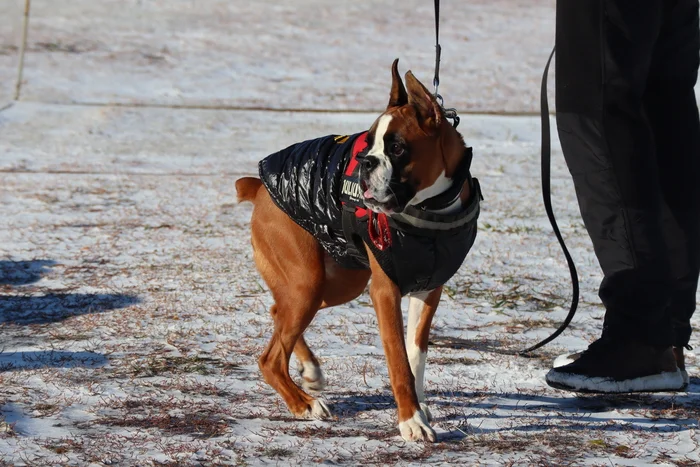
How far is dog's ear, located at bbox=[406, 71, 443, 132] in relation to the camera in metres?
3.17

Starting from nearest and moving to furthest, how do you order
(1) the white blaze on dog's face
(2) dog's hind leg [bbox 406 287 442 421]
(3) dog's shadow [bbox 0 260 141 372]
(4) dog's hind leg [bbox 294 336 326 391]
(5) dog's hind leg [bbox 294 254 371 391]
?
(1) the white blaze on dog's face < (2) dog's hind leg [bbox 406 287 442 421] < (5) dog's hind leg [bbox 294 254 371 391] < (4) dog's hind leg [bbox 294 336 326 391] < (3) dog's shadow [bbox 0 260 141 372]

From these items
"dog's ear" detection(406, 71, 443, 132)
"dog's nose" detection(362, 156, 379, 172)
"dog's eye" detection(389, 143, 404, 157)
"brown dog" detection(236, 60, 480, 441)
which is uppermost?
"dog's ear" detection(406, 71, 443, 132)

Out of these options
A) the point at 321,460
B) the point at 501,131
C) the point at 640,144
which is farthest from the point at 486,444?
the point at 501,131

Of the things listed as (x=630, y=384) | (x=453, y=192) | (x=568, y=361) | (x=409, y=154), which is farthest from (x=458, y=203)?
(x=630, y=384)

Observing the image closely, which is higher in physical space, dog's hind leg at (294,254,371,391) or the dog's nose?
the dog's nose

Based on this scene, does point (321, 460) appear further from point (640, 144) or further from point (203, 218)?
point (203, 218)

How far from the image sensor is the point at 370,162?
3.14 meters

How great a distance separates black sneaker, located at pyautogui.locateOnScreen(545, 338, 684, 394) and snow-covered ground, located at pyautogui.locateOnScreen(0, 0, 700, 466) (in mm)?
105

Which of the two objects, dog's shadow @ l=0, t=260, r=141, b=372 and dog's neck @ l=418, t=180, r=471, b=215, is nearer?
dog's neck @ l=418, t=180, r=471, b=215

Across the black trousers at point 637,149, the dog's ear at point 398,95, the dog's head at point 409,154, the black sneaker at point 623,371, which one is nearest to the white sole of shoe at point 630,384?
the black sneaker at point 623,371

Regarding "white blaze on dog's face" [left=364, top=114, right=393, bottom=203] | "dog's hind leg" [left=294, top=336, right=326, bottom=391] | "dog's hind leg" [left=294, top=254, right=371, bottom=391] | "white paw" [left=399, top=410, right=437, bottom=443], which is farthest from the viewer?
"dog's hind leg" [left=294, top=336, right=326, bottom=391]

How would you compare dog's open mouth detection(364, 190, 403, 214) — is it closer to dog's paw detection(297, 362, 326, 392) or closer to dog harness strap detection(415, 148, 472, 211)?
dog harness strap detection(415, 148, 472, 211)

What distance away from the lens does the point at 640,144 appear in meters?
3.59

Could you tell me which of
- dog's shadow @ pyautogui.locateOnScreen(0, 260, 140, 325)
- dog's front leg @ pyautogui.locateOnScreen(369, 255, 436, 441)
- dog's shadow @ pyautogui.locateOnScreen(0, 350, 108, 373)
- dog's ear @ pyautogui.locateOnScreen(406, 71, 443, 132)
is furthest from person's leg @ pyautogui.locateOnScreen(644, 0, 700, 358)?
dog's shadow @ pyautogui.locateOnScreen(0, 260, 140, 325)
